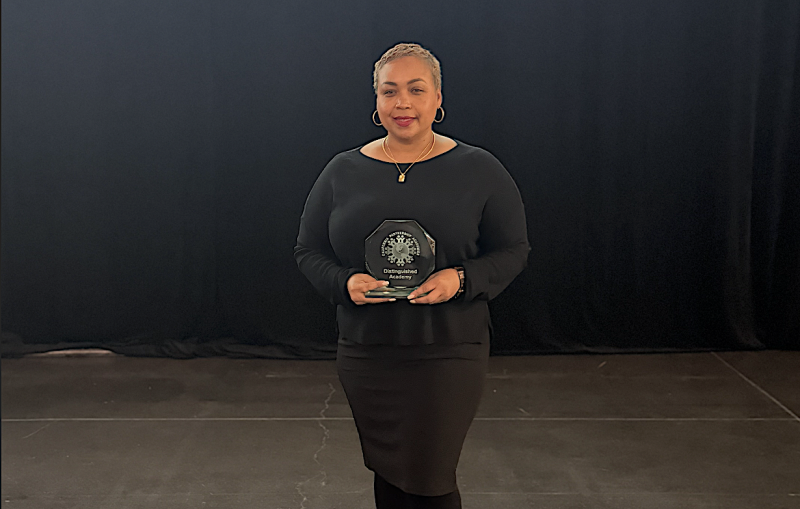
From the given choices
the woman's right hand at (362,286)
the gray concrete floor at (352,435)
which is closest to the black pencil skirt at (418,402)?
the woman's right hand at (362,286)

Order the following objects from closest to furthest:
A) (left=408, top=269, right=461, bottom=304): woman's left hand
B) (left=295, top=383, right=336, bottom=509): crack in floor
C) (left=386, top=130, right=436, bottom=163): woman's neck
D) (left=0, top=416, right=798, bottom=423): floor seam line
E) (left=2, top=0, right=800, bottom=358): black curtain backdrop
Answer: (left=408, top=269, right=461, bottom=304): woman's left hand, (left=386, top=130, right=436, bottom=163): woman's neck, (left=295, top=383, right=336, bottom=509): crack in floor, (left=0, top=416, right=798, bottom=423): floor seam line, (left=2, top=0, right=800, bottom=358): black curtain backdrop

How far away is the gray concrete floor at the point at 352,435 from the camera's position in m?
2.90

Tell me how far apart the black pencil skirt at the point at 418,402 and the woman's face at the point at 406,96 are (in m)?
0.49

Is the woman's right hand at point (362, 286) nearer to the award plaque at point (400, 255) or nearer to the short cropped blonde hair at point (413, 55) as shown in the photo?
the award plaque at point (400, 255)

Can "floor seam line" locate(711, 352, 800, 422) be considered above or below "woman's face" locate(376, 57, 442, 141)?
below

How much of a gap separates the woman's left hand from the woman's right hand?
73 mm

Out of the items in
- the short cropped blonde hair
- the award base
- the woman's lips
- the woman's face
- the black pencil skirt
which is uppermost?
the short cropped blonde hair

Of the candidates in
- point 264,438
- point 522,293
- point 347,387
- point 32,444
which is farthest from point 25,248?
point 347,387

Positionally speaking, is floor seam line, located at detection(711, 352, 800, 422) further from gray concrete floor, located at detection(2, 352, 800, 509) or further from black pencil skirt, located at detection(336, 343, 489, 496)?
black pencil skirt, located at detection(336, 343, 489, 496)

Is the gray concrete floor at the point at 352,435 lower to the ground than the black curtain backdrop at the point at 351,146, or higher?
lower

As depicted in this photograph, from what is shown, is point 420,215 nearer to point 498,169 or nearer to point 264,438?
point 498,169

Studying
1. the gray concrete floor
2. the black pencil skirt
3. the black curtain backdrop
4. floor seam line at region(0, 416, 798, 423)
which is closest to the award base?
the black pencil skirt

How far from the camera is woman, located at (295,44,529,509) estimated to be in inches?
67.3

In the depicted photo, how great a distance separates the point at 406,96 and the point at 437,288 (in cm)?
42
